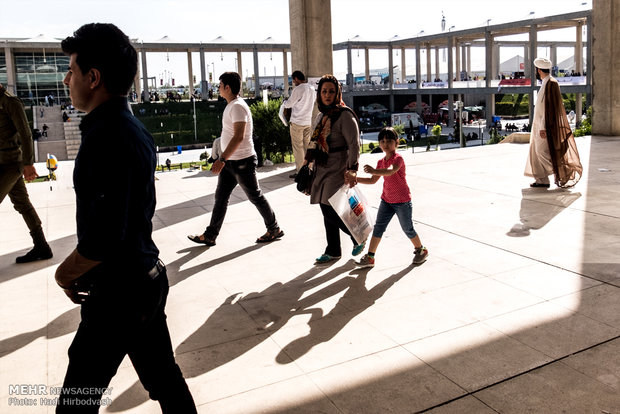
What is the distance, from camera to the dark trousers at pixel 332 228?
18.1ft

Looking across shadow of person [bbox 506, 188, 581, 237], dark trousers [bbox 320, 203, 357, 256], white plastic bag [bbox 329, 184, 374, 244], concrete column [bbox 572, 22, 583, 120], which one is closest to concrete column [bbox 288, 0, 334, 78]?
shadow of person [bbox 506, 188, 581, 237]

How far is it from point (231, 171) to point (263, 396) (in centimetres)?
340

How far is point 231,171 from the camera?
6.29m

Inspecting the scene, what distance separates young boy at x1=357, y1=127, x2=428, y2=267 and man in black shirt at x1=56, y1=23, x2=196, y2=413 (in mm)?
3116

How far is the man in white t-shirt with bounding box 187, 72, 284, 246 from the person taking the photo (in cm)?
604

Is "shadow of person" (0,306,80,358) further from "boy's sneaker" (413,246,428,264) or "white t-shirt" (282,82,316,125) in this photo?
"white t-shirt" (282,82,316,125)

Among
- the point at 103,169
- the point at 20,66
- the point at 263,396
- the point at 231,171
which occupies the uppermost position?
the point at 20,66

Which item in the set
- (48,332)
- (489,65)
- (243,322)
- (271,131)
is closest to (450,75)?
(489,65)

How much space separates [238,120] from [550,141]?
4749 mm

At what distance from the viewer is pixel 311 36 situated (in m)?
12.1

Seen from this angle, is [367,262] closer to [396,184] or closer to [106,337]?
[396,184]

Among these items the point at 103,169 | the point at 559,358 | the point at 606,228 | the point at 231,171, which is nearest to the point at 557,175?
the point at 606,228

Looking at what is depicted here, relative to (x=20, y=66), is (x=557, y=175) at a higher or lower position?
lower

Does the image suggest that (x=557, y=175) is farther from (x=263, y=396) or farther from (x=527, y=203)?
(x=263, y=396)
